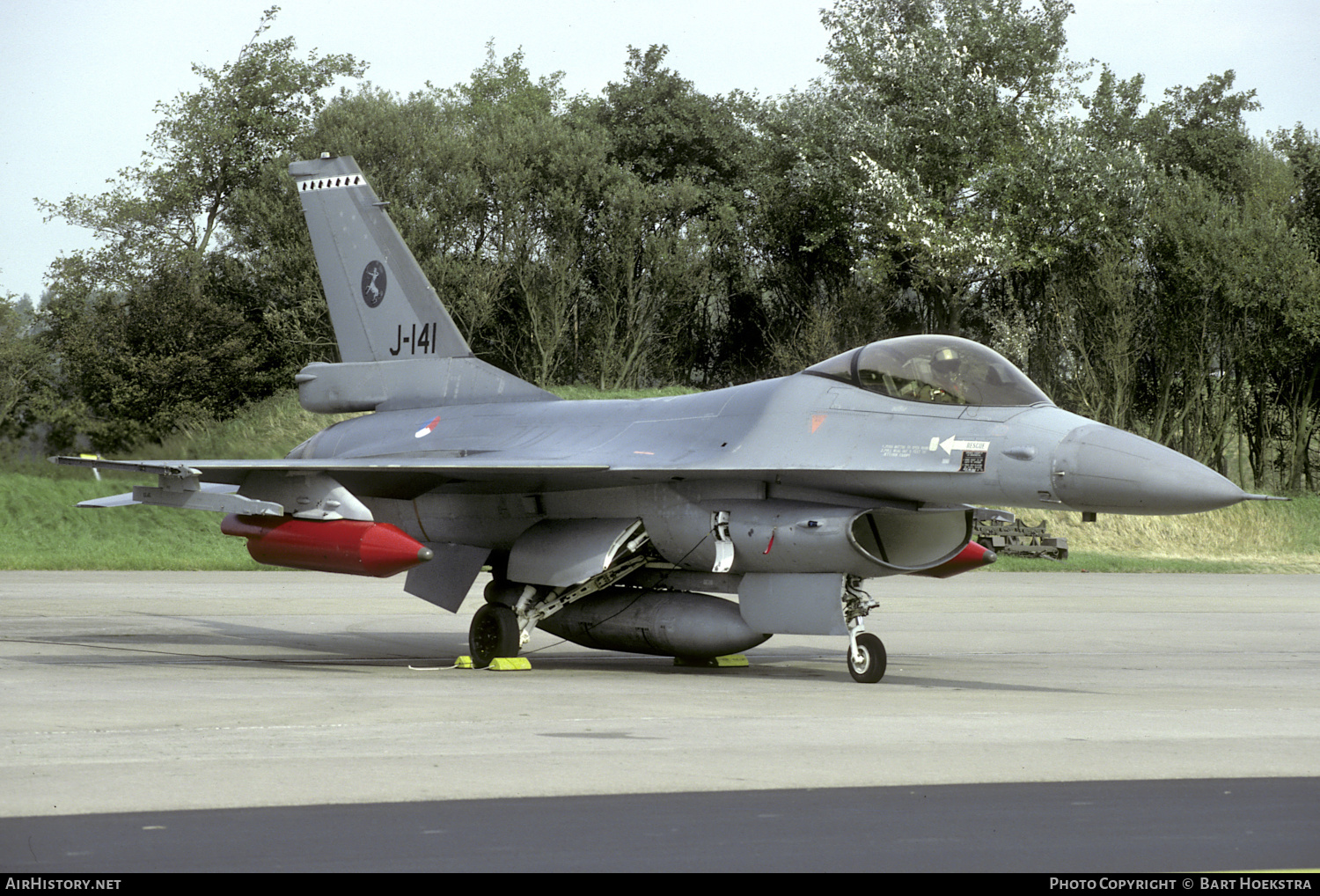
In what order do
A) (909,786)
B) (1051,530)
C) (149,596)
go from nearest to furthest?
(909,786) → (149,596) → (1051,530)

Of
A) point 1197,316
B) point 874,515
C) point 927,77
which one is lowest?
point 874,515

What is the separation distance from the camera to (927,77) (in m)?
36.8

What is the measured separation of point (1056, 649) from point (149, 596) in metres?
12.3

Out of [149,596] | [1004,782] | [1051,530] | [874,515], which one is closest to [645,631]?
[874,515]

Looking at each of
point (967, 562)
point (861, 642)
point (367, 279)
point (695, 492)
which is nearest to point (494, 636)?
point (695, 492)

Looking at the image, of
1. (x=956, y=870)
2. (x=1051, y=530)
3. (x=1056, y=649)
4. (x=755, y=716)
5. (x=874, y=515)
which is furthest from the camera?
(x=1051, y=530)

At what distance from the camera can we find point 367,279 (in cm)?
1430

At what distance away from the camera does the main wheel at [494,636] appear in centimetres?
1193

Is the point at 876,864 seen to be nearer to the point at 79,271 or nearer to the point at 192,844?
the point at 192,844

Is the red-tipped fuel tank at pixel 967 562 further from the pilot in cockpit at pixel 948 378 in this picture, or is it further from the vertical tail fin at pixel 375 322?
the vertical tail fin at pixel 375 322

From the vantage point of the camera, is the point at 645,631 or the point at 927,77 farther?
the point at 927,77

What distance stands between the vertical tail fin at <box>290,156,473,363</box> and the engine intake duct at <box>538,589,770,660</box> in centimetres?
342

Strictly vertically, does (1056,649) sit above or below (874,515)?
below

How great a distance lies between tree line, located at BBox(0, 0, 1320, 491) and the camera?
34719mm
